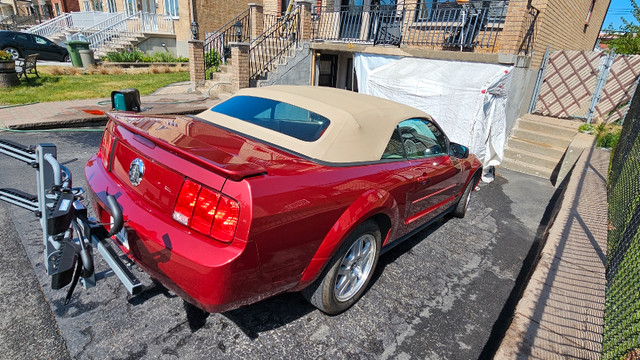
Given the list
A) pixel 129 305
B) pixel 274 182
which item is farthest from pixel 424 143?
pixel 129 305

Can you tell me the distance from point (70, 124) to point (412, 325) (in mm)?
7535

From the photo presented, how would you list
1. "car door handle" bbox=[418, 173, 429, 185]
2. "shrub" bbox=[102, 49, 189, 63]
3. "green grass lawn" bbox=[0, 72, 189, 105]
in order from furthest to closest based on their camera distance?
"shrub" bbox=[102, 49, 189, 63]
"green grass lawn" bbox=[0, 72, 189, 105]
"car door handle" bbox=[418, 173, 429, 185]

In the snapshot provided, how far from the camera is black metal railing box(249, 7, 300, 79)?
35.2ft

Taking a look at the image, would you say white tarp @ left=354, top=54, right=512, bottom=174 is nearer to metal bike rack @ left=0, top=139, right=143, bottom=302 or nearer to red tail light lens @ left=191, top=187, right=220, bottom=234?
red tail light lens @ left=191, top=187, right=220, bottom=234

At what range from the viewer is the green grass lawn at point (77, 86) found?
911 cm

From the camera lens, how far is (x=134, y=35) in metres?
19.1

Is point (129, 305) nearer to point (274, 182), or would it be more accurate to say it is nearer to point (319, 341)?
point (319, 341)

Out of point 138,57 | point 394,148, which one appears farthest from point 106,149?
point 138,57

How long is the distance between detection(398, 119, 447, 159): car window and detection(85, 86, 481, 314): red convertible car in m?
0.02

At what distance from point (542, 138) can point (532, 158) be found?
2.76ft

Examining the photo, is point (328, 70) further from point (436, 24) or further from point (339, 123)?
point (339, 123)

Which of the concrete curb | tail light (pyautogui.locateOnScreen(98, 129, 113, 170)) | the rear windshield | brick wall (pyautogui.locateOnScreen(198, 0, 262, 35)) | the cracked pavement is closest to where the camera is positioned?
the cracked pavement

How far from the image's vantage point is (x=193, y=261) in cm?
176

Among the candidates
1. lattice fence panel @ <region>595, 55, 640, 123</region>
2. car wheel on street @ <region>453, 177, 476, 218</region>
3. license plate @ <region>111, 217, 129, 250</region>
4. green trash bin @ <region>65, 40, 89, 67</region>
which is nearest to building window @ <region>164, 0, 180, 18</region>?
green trash bin @ <region>65, 40, 89, 67</region>
